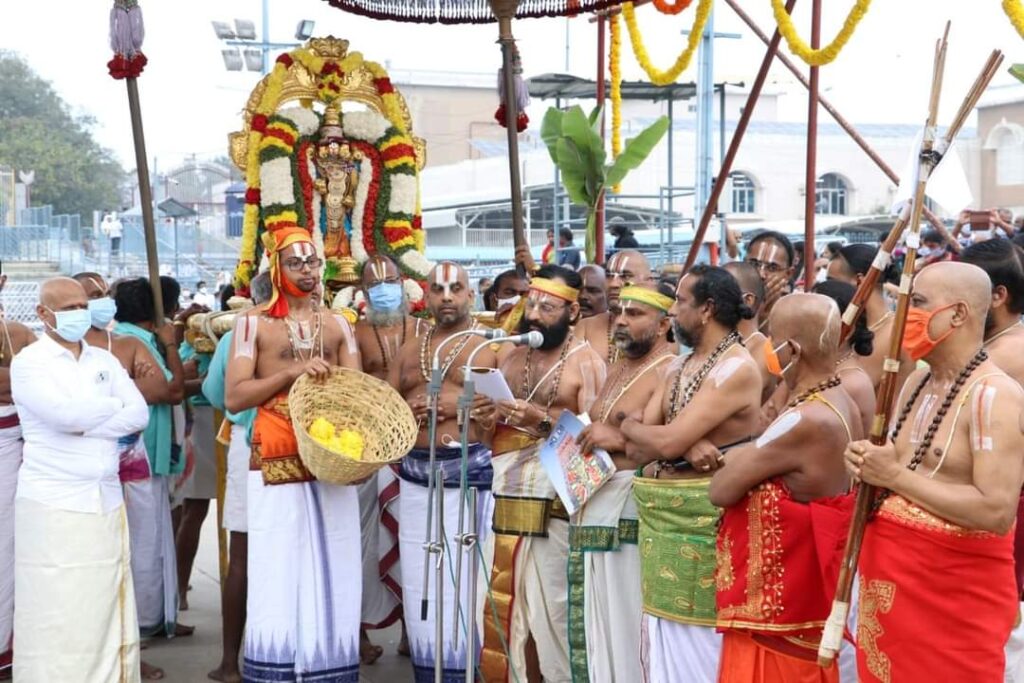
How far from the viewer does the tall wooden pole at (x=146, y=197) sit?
7.71 metres

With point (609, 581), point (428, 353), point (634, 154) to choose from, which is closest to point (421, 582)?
point (428, 353)

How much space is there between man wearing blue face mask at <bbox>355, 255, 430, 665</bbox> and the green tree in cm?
4110

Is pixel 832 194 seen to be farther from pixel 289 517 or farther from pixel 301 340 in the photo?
pixel 289 517

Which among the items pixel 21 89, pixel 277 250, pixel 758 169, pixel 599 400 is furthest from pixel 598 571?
pixel 21 89

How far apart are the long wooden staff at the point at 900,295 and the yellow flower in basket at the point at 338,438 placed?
108 inches

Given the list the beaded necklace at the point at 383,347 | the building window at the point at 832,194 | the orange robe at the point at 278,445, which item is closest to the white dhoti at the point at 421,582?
the orange robe at the point at 278,445

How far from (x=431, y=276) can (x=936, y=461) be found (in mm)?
3271

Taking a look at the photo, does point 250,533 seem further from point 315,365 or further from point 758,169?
point 758,169

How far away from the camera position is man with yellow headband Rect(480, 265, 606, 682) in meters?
5.88

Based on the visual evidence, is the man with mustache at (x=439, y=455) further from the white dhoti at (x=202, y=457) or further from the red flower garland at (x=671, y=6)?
the red flower garland at (x=671, y=6)

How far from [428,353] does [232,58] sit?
19487 mm

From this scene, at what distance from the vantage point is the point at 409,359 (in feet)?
22.4

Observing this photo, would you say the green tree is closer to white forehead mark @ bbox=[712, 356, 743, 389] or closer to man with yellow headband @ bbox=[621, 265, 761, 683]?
man with yellow headband @ bbox=[621, 265, 761, 683]

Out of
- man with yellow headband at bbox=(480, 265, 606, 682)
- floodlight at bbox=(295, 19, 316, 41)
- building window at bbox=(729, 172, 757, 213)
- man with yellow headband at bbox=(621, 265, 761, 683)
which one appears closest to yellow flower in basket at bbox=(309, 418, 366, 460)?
man with yellow headband at bbox=(480, 265, 606, 682)
